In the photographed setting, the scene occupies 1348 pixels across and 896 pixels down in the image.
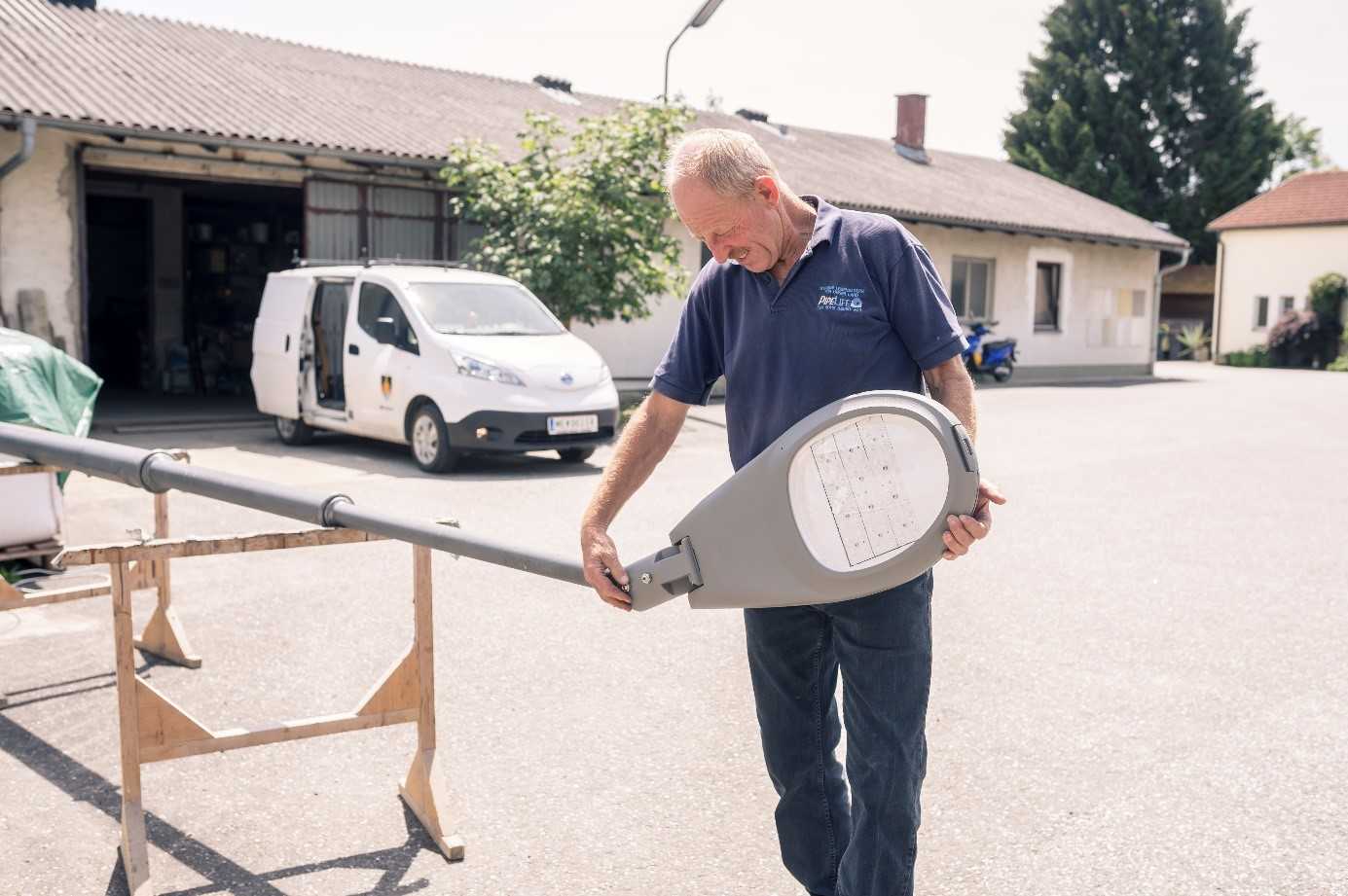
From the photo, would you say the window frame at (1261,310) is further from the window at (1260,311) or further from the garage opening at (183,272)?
the garage opening at (183,272)

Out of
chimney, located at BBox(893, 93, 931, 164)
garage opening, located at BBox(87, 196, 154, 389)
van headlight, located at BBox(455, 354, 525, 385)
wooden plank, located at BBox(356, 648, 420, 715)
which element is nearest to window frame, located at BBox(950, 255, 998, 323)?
chimney, located at BBox(893, 93, 931, 164)

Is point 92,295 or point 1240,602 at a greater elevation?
point 92,295

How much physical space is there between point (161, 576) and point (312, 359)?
24.3ft

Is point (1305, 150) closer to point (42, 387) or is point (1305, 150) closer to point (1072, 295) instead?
point (1072, 295)

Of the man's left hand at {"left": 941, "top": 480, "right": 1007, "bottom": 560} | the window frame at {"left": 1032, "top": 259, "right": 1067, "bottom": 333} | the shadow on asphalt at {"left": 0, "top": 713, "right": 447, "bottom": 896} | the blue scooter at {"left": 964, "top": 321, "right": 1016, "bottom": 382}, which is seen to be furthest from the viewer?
the window frame at {"left": 1032, "top": 259, "right": 1067, "bottom": 333}

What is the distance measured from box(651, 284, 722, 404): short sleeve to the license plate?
8.14 m

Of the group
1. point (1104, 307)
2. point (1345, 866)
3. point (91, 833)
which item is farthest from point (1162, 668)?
point (1104, 307)

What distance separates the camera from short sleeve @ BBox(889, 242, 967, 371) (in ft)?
8.35

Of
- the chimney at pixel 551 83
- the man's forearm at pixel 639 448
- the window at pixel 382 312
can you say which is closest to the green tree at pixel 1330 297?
the chimney at pixel 551 83

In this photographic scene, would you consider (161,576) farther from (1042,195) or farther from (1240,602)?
(1042,195)

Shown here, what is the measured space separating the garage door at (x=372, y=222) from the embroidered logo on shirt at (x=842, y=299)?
1411 centimetres

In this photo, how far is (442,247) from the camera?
18.1 meters

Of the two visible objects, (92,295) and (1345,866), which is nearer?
(1345,866)

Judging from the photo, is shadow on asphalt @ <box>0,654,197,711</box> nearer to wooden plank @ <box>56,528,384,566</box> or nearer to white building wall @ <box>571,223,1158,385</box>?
wooden plank @ <box>56,528,384,566</box>
